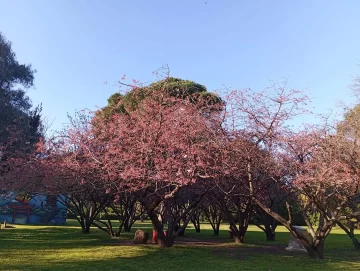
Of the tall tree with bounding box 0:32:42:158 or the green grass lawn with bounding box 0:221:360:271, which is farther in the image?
the tall tree with bounding box 0:32:42:158

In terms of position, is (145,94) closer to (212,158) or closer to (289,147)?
(212,158)

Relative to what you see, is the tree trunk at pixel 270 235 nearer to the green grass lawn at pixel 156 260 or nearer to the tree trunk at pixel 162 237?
the green grass lawn at pixel 156 260

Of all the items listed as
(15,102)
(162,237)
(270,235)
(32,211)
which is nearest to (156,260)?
(162,237)

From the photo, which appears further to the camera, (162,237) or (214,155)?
(162,237)

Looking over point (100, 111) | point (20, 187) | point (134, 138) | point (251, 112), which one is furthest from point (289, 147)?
point (20, 187)

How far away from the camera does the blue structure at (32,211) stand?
31047mm

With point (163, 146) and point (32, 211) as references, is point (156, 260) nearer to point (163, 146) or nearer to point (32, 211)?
point (163, 146)

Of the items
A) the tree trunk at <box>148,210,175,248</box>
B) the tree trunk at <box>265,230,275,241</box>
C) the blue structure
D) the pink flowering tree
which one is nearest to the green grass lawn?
the tree trunk at <box>148,210,175,248</box>

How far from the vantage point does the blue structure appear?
102 ft

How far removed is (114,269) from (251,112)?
5742mm

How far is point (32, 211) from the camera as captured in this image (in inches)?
1257

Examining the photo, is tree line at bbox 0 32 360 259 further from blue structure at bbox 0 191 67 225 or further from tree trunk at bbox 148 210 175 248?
blue structure at bbox 0 191 67 225

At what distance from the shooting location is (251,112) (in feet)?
34.9

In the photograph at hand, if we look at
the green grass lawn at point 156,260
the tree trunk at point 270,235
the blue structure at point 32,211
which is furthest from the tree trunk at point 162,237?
the blue structure at point 32,211
